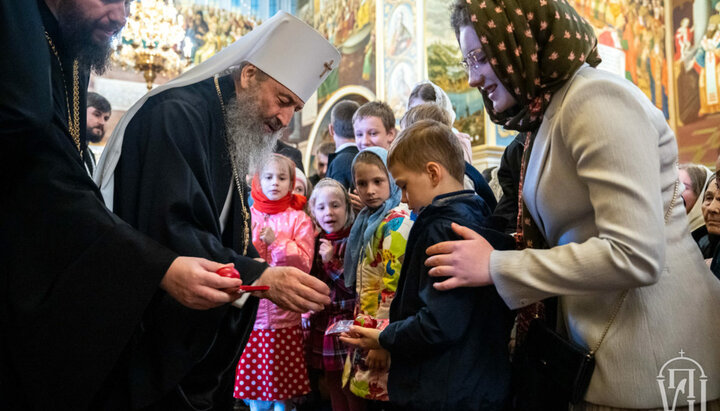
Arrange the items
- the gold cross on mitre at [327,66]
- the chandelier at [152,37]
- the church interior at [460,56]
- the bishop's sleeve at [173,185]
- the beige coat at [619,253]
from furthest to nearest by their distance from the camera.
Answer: the chandelier at [152,37] < the church interior at [460,56] < the gold cross on mitre at [327,66] < the bishop's sleeve at [173,185] < the beige coat at [619,253]

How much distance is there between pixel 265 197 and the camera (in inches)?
169

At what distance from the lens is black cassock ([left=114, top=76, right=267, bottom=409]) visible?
5.81ft

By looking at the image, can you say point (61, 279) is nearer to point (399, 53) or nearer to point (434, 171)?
point (434, 171)

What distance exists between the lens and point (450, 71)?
9742 millimetres

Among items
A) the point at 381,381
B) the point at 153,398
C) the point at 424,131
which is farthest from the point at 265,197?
the point at 153,398

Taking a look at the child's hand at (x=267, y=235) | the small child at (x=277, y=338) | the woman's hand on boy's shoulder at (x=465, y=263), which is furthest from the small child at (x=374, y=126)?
the woman's hand on boy's shoulder at (x=465, y=263)

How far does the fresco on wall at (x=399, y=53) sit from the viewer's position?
1043cm

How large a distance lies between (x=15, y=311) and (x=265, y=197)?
2.78 meters

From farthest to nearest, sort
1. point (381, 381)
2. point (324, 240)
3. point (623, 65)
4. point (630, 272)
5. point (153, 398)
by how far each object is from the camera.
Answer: point (623, 65), point (324, 240), point (381, 381), point (153, 398), point (630, 272)

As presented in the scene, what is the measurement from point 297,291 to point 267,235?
2.35m

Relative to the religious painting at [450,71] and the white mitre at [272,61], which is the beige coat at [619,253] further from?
the religious painting at [450,71]

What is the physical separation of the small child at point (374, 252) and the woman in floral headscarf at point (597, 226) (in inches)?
34.1

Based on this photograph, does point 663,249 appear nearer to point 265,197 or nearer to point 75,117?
point 75,117

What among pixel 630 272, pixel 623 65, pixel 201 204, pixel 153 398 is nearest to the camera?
pixel 630 272
